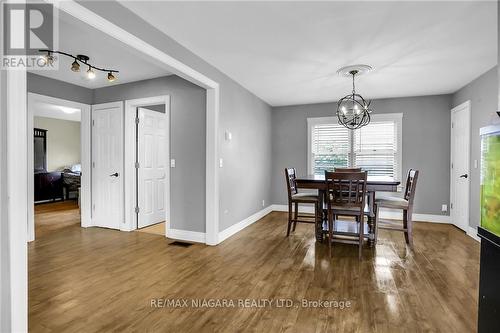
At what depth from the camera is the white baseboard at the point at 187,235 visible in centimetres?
382

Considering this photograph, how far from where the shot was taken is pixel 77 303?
2203mm

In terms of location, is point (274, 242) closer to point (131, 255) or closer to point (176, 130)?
point (131, 255)

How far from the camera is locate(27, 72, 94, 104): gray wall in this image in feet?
12.9

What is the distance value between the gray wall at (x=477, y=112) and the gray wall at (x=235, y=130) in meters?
3.53

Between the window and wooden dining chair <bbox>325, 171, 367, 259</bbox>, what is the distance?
2487 millimetres

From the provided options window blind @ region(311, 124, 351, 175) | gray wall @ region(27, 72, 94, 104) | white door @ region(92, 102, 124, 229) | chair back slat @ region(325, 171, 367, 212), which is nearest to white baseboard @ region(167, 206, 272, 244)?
white door @ region(92, 102, 124, 229)

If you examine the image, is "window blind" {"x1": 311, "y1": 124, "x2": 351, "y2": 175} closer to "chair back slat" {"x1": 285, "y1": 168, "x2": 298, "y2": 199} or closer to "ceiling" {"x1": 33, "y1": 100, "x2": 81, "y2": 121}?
"chair back slat" {"x1": 285, "y1": 168, "x2": 298, "y2": 199}

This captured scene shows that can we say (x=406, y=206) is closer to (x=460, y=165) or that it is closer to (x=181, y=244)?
(x=460, y=165)

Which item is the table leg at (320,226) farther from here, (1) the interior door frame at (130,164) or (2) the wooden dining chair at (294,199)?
(1) the interior door frame at (130,164)

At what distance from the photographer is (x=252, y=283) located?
2.55 meters

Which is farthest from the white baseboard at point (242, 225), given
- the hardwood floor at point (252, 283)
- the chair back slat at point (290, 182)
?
the chair back slat at point (290, 182)

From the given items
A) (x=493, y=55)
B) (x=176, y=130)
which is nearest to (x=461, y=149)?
(x=493, y=55)

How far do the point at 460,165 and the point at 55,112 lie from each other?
9.38m

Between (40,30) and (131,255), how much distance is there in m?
2.64
